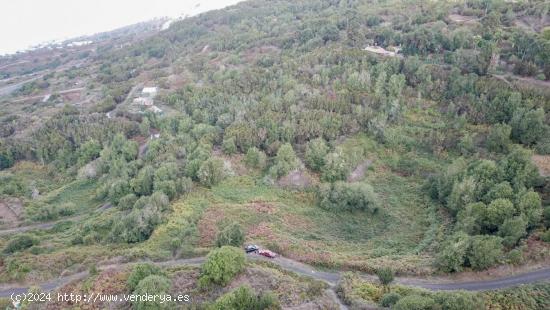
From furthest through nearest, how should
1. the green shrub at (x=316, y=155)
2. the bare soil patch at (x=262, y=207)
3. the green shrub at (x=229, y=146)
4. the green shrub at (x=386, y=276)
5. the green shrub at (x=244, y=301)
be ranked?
the green shrub at (x=229, y=146)
the green shrub at (x=316, y=155)
the bare soil patch at (x=262, y=207)
the green shrub at (x=386, y=276)
the green shrub at (x=244, y=301)

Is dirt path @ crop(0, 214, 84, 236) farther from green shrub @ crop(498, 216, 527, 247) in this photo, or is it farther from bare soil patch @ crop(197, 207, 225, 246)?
green shrub @ crop(498, 216, 527, 247)

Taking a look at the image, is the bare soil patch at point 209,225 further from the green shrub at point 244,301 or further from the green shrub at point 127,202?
the green shrub at point 244,301

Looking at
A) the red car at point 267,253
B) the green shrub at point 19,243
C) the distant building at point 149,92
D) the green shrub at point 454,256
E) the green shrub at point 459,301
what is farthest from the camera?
the distant building at point 149,92

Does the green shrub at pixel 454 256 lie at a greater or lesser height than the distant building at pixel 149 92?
lesser

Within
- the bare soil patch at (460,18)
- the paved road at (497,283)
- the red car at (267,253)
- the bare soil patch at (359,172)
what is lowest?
the bare soil patch at (359,172)

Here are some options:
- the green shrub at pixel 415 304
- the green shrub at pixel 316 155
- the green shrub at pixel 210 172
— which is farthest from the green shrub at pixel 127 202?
the green shrub at pixel 415 304

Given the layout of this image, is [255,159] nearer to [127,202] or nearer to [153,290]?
[127,202]

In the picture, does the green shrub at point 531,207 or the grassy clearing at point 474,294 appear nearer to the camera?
the grassy clearing at point 474,294

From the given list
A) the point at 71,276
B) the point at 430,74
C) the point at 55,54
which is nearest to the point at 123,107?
the point at 71,276
